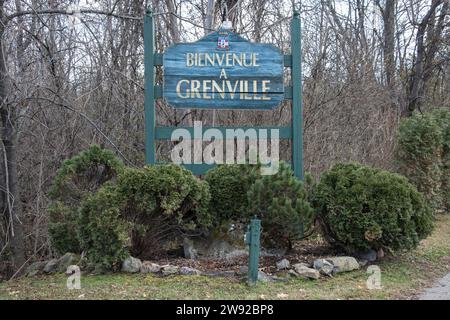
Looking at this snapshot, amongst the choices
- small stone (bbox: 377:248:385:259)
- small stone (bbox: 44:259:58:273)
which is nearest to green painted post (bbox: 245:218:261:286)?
small stone (bbox: 377:248:385:259)

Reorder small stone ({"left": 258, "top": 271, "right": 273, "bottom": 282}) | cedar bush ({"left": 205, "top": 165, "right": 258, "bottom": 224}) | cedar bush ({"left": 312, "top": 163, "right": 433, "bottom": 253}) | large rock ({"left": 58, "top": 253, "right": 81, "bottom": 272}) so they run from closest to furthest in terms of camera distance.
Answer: small stone ({"left": 258, "top": 271, "right": 273, "bottom": 282}) < cedar bush ({"left": 312, "top": 163, "right": 433, "bottom": 253}) < cedar bush ({"left": 205, "top": 165, "right": 258, "bottom": 224}) < large rock ({"left": 58, "top": 253, "right": 81, "bottom": 272})

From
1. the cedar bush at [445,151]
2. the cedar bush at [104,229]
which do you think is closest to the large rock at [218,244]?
the cedar bush at [104,229]

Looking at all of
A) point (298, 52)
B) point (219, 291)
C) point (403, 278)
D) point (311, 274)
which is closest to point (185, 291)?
point (219, 291)

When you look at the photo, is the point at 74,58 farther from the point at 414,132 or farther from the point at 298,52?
the point at 414,132

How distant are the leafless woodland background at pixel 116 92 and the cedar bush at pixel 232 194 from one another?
1733mm

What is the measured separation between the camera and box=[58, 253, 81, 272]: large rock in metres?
6.44

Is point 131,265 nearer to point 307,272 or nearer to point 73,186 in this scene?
point 73,186

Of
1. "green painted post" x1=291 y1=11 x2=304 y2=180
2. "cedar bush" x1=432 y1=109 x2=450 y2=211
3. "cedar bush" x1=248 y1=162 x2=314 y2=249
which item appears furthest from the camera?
"cedar bush" x1=432 y1=109 x2=450 y2=211

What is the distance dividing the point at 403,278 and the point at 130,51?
23.8 ft

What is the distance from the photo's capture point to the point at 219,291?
5043 mm

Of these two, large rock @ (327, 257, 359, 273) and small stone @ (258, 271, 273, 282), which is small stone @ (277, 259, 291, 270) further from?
large rock @ (327, 257, 359, 273)

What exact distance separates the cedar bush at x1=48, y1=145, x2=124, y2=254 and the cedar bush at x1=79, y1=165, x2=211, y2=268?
0.58 meters

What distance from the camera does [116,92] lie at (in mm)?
9758

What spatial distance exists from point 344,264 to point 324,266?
27 centimetres
